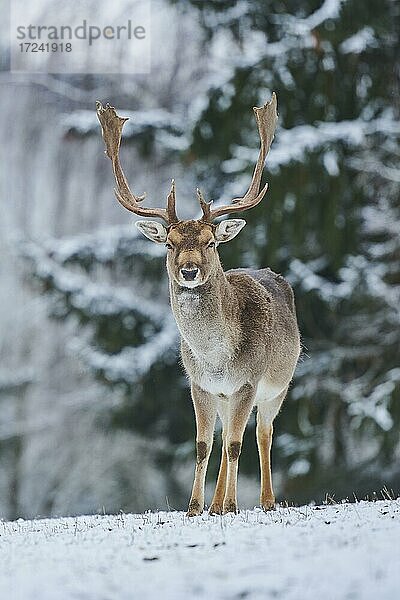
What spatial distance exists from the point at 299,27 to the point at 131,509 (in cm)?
790

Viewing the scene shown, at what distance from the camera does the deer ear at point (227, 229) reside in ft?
27.6

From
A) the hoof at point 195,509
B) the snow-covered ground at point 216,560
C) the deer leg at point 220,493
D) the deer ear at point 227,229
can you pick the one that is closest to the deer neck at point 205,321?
the deer ear at point 227,229

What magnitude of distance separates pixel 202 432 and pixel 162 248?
9.83 meters

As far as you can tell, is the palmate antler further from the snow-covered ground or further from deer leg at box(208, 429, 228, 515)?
the snow-covered ground

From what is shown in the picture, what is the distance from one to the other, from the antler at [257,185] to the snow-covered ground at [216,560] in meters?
2.01

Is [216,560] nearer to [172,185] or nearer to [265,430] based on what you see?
[265,430]

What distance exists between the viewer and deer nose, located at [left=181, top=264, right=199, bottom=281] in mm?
8086

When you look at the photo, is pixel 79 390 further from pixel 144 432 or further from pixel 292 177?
A: pixel 292 177

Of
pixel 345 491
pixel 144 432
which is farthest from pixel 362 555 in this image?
pixel 144 432

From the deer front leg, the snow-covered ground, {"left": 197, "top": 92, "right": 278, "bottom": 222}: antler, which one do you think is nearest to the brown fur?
the deer front leg

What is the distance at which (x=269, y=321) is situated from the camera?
350 inches

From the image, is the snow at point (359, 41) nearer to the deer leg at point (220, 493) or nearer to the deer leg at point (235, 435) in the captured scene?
the deer leg at point (220, 493)

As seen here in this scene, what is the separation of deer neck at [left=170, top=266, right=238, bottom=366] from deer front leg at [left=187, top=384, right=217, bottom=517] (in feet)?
0.99

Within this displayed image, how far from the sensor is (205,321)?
8414mm
